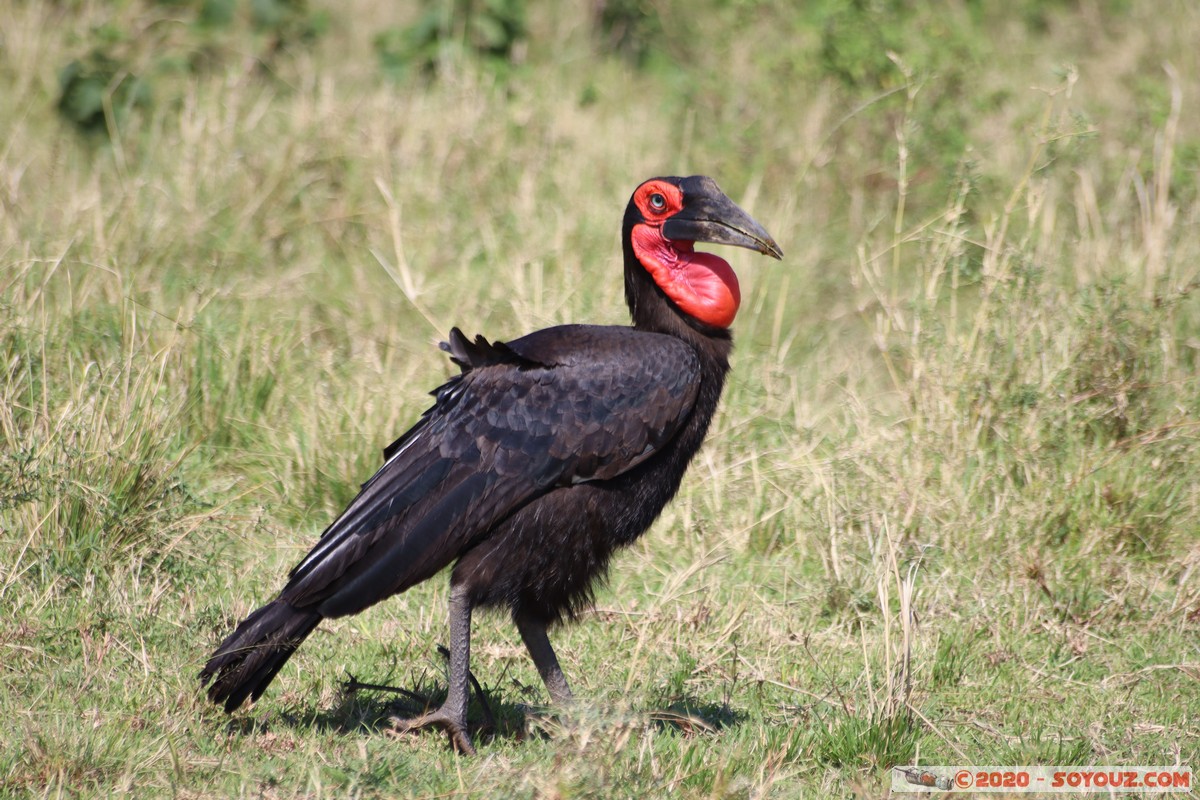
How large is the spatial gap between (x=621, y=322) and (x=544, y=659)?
7.21ft

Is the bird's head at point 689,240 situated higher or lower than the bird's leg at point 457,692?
higher

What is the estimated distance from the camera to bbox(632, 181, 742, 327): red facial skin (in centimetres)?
356

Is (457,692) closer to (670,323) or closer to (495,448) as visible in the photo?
(495,448)

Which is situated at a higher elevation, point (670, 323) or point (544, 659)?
point (670, 323)

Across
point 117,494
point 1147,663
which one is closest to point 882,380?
point 1147,663

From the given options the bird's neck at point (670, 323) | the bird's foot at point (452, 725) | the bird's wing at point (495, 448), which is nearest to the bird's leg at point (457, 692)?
the bird's foot at point (452, 725)

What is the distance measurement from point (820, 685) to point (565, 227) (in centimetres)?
293

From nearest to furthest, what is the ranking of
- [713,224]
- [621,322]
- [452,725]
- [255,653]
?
1. [255,653]
2. [452,725]
3. [713,224]
4. [621,322]

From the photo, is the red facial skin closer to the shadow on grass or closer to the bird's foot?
the shadow on grass

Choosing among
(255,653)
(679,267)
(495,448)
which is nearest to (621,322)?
(679,267)

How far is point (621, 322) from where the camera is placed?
5.37 metres

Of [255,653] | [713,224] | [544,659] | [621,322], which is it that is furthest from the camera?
[621,322]

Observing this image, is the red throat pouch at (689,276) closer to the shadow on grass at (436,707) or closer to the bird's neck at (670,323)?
the bird's neck at (670,323)

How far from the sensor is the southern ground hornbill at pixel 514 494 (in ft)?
10.3
